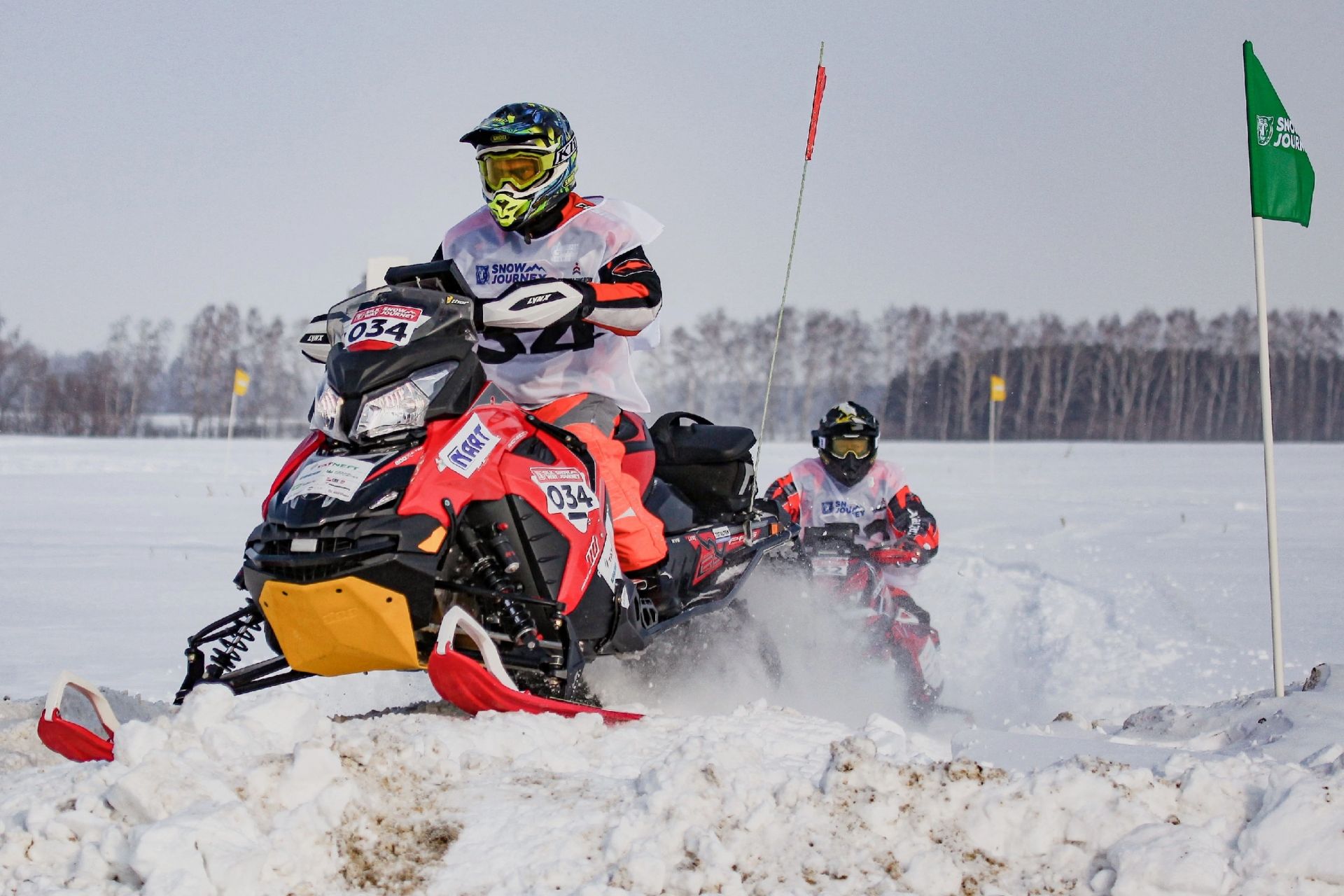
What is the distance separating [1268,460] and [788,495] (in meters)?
3.28

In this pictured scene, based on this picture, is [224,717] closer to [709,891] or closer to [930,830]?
[709,891]

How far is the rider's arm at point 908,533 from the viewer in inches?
302

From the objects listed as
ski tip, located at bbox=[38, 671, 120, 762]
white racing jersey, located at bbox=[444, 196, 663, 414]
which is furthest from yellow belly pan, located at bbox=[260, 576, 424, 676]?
white racing jersey, located at bbox=[444, 196, 663, 414]

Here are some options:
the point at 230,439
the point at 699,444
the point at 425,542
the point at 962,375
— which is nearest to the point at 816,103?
the point at 699,444

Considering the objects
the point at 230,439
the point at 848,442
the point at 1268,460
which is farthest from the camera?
the point at 230,439

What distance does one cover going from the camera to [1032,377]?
67750mm

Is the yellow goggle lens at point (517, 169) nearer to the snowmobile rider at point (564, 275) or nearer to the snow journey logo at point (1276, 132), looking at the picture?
the snowmobile rider at point (564, 275)

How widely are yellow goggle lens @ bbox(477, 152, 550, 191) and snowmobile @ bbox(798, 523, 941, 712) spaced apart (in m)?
3.04

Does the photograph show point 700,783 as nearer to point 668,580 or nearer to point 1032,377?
point 668,580

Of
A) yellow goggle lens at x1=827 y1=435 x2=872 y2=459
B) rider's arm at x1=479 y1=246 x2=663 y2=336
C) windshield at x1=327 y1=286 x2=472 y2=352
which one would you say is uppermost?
rider's arm at x1=479 y1=246 x2=663 y2=336

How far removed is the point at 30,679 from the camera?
549 cm

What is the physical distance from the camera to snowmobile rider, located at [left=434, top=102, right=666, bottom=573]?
4305mm

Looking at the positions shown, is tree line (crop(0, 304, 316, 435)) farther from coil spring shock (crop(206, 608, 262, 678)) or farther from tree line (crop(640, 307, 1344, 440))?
coil spring shock (crop(206, 608, 262, 678))

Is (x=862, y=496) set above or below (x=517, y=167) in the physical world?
below
